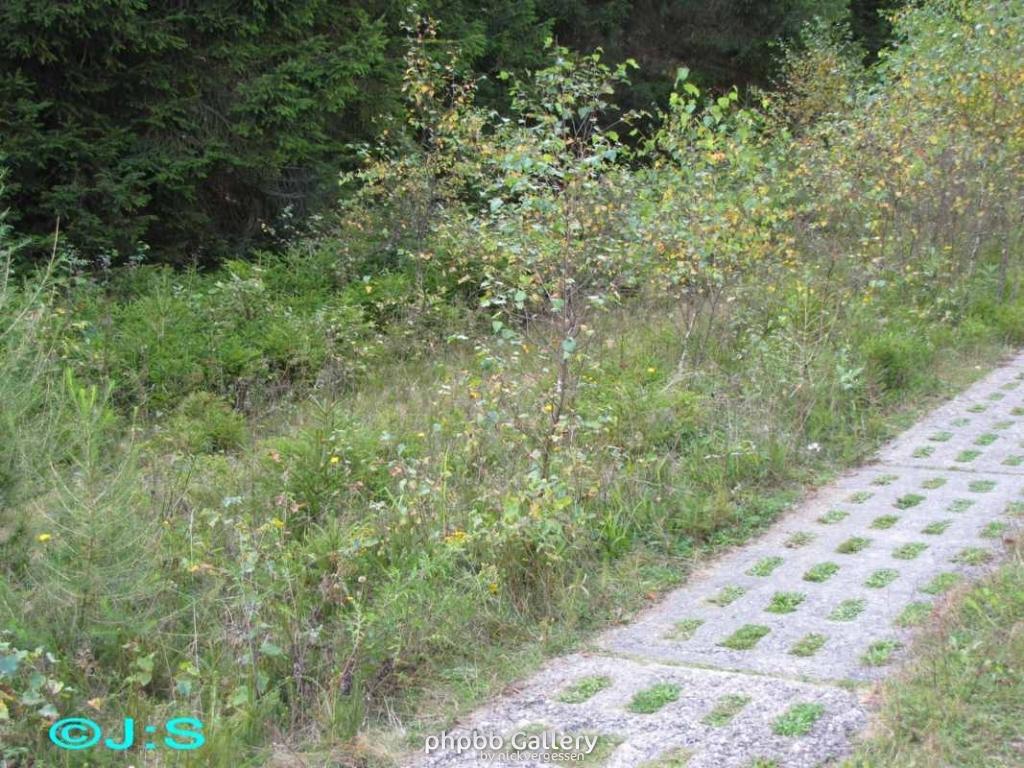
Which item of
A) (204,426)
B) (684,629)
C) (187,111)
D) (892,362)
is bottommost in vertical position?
(204,426)

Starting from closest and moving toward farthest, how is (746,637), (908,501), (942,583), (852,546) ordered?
(746,637)
(942,583)
(852,546)
(908,501)

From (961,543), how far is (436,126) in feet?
26.0

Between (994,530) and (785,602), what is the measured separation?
1.23 m

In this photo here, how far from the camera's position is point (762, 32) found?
18.2 m

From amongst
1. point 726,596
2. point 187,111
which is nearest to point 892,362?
point 726,596

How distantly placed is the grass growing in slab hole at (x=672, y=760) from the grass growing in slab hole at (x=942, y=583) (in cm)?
155

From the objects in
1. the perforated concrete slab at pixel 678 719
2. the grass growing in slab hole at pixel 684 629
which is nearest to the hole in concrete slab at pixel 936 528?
the grass growing in slab hole at pixel 684 629

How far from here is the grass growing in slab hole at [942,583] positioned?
4.13 metres

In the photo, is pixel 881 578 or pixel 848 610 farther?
pixel 881 578

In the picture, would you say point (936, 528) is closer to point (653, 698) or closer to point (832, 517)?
point (832, 517)

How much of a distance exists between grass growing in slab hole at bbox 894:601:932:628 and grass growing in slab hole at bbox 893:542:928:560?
21.8 inches

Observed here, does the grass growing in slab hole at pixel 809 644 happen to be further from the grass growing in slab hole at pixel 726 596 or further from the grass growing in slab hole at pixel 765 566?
the grass growing in slab hole at pixel 765 566

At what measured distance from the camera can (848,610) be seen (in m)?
4.05

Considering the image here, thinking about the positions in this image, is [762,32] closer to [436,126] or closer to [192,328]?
[436,126]
